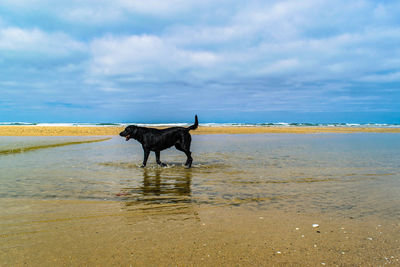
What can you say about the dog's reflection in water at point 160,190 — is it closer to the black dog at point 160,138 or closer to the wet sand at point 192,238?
the wet sand at point 192,238

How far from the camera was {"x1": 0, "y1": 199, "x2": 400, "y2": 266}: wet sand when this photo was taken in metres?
3.30

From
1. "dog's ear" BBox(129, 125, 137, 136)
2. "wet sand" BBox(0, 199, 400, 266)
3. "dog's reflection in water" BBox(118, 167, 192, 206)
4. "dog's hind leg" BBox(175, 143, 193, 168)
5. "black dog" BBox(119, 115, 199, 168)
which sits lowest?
"wet sand" BBox(0, 199, 400, 266)

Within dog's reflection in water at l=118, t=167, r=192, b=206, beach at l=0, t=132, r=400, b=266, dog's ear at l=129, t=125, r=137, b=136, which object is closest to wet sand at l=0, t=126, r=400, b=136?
dog's ear at l=129, t=125, r=137, b=136

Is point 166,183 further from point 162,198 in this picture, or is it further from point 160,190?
point 162,198

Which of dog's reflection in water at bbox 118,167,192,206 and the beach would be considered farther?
dog's reflection in water at bbox 118,167,192,206

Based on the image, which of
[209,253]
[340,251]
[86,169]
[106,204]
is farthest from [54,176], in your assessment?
[340,251]

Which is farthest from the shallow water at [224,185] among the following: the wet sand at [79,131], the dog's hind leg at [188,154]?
the wet sand at [79,131]

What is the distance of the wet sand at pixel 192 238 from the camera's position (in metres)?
3.30

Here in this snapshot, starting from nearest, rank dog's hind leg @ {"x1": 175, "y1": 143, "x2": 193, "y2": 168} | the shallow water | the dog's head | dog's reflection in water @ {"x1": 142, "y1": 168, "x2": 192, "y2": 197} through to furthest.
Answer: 1. the shallow water
2. dog's reflection in water @ {"x1": 142, "y1": 168, "x2": 192, "y2": 197}
3. dog's hind leg @ {"x1": 175, "y1": 143, "x2": 193, "y2": 168}
4. the dog's head

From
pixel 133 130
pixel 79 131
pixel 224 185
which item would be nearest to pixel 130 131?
pixel 133 130

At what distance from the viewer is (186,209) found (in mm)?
5238

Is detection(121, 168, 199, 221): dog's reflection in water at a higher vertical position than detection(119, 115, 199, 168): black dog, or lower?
lower

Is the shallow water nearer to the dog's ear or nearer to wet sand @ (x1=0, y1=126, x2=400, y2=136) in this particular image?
the dog's ear

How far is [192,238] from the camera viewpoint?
3887 mm
